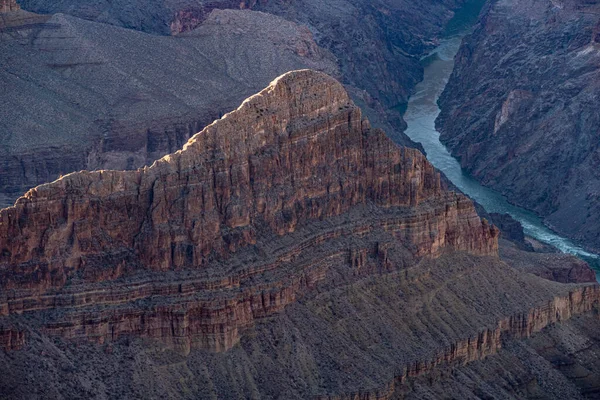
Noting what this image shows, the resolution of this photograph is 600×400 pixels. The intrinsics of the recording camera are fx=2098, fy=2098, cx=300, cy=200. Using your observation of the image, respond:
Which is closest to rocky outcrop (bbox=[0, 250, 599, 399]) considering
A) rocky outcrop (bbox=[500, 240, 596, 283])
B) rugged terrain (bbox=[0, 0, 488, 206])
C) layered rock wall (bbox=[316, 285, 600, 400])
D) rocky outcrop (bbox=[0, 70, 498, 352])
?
layered rock wall (bbox=[316, 285, 600, 400])

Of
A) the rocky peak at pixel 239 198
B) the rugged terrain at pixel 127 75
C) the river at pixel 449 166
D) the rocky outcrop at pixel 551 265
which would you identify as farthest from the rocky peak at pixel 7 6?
the rocky peak at pixel 239 198

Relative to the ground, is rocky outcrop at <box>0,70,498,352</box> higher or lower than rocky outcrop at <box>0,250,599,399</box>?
higher

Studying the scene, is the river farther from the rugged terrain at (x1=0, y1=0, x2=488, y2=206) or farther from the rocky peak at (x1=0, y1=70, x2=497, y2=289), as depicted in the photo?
the rocky peak at (x1=0, y1=70, x2=497, y2=289)

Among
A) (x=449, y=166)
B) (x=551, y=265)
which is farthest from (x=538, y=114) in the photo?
(x=551, y=265)

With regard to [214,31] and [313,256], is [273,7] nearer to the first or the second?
[214,31]

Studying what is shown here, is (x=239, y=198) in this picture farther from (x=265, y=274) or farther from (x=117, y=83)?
(x=117, y=83)

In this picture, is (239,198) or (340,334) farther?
(340,334)
